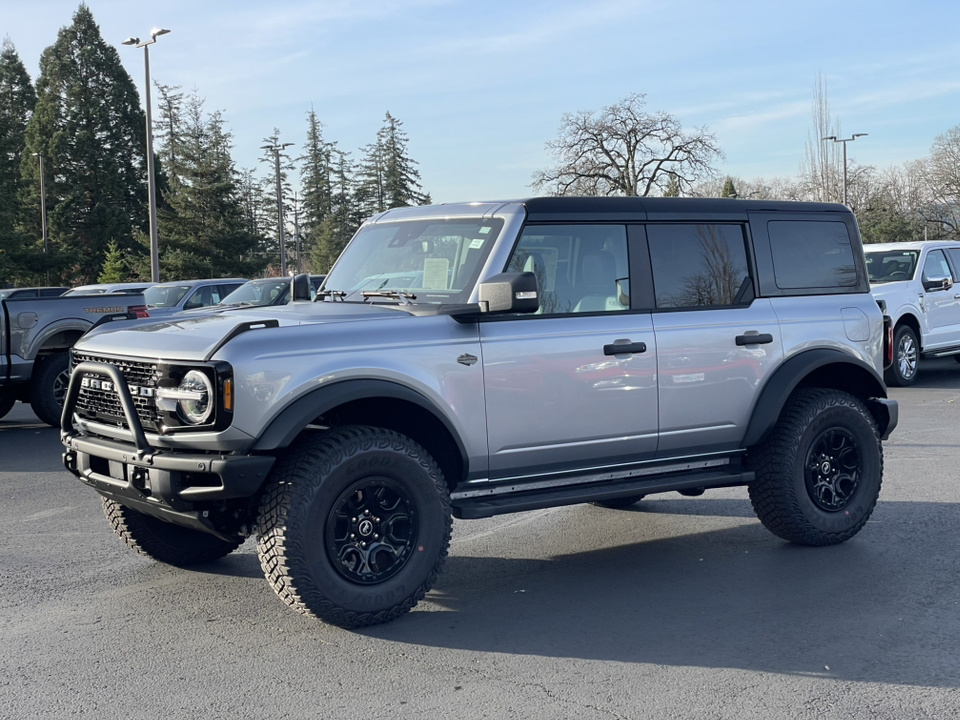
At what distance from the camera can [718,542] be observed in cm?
639

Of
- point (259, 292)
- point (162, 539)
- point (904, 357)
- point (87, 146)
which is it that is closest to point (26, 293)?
point (259, 292)

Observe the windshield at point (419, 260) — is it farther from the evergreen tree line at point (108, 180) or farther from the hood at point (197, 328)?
the evergreen tree line at point (108, 180)

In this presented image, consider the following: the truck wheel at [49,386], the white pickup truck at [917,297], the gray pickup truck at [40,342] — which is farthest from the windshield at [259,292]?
the white pickup truck at [917,297]

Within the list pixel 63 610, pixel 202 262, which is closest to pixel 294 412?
pixel 63 610

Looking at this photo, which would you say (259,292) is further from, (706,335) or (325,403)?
(325,403)

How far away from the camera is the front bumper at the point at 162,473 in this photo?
443 cm

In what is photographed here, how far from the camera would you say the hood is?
462 centimetres

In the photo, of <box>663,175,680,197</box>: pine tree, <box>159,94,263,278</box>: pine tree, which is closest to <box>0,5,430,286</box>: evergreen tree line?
<box>159,94,263,278</box>: pine tree

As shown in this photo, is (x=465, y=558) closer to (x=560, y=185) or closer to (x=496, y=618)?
(x=496, y=618)

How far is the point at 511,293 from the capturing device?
487cm

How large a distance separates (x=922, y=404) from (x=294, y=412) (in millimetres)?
10537

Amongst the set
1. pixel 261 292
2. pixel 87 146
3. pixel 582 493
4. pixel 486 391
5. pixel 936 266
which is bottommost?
pixel 582 493

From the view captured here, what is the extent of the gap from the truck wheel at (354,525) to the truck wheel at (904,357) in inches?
461

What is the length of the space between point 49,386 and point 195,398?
810cm
